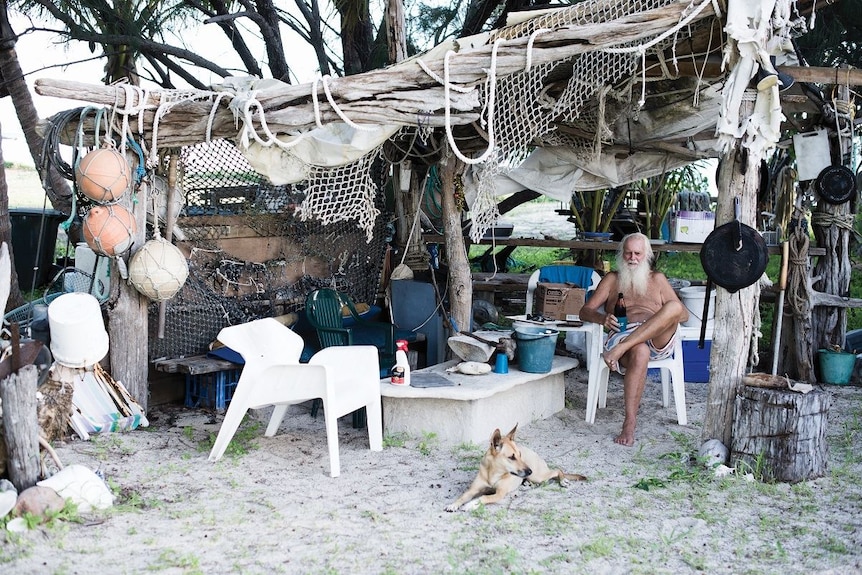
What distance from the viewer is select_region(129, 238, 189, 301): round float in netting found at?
5.86 meters

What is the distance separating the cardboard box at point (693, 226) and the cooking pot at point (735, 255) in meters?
2.88

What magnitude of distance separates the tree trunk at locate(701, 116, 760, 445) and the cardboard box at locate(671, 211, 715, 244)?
9.17ft

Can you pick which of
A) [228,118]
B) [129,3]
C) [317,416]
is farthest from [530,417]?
[129,3]

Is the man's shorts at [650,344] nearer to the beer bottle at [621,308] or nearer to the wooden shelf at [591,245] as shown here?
the beer bottle at [621,308]

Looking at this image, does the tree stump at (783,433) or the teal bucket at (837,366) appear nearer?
the tree stump at (783,433)

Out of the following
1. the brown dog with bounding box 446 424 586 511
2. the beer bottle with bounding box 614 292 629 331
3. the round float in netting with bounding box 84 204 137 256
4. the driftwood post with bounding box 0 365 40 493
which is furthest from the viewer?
the beer bottle with bounding box 614 292 629 331

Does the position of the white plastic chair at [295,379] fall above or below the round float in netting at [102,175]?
below

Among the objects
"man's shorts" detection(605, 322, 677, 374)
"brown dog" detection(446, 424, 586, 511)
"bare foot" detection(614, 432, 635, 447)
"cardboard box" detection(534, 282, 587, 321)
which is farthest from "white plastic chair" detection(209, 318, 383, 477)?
"cardboard box" detection(534, 282, 587, 321)

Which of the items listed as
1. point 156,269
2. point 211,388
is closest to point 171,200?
point 156,269

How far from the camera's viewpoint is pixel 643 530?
14.3 ft

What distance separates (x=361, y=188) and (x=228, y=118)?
0.98 metres

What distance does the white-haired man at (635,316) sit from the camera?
5.96 m

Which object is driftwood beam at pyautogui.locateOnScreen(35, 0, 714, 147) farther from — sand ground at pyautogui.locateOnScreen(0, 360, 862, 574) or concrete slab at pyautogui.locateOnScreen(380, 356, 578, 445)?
sand ground at pyautogui.locateOnScreen(0, 360, 862, 574)

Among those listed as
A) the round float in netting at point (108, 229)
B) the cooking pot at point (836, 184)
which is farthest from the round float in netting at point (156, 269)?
the cooking pot at point (836, 184)
